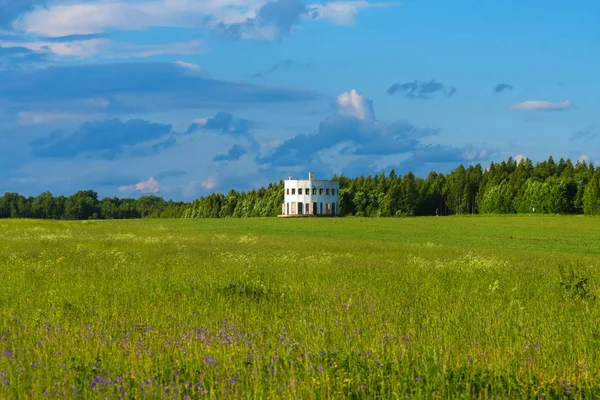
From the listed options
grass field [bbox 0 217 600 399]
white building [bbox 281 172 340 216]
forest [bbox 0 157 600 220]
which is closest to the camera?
grass field [bbox 0 217 600 399]

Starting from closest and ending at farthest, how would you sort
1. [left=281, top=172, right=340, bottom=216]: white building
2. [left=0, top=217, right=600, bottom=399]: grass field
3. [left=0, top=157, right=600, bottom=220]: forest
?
[left=0, top=217, right=600, bottom=399]: grass field < [left=0, top=157, right=600, bottom=220]: forest < [left=281, top=172, right=340, bottom=216]: white building

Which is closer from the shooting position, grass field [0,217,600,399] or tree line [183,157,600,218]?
grass field [0,217,600,399]

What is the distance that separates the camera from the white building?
152250mm

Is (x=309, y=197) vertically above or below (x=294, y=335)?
above

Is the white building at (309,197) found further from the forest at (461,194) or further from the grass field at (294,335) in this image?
the grass field at (294,335)

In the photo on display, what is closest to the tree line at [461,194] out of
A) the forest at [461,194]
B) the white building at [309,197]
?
the forest at [461,194]

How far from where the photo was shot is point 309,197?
152 m

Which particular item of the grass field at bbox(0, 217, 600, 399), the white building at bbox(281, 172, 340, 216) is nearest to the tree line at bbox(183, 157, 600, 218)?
the white building at bbox(281, 172, 340, 216)

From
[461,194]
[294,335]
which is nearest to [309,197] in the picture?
[461,194]

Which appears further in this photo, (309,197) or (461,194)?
(461,194)

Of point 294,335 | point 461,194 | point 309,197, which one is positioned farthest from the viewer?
point 461,194

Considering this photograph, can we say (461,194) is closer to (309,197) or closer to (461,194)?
(461,194)

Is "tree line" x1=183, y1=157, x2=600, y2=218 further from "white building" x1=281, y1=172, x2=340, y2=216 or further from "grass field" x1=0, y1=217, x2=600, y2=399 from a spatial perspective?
"grass field" x1=0, y1=217, x2=600, y2=399

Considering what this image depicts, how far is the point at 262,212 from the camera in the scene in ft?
575
